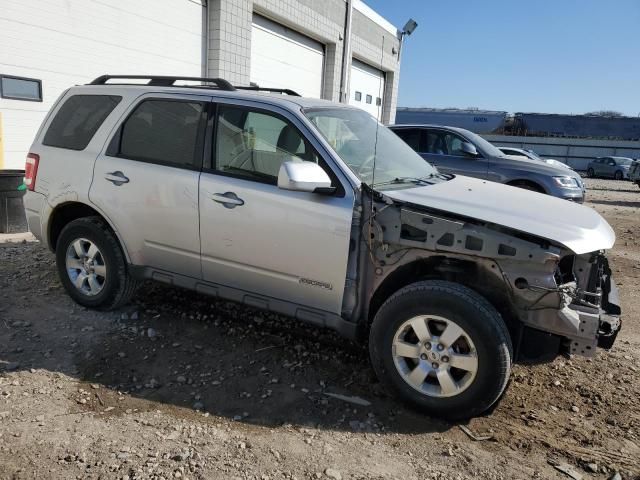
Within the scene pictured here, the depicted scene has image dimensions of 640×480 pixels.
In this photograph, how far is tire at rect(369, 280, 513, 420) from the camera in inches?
117

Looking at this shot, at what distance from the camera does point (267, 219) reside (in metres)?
3.57

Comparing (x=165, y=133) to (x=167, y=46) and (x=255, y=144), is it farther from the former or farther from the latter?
(x=167, y=46)

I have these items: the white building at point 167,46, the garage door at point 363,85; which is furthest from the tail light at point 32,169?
the garage door at point 363,85

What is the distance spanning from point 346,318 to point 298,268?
1.51ft

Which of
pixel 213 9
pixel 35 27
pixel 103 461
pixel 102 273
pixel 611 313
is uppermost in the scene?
pixel 213 9

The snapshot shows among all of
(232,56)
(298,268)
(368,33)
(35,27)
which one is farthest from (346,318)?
(368,33)

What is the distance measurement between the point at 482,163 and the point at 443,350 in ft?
20.2

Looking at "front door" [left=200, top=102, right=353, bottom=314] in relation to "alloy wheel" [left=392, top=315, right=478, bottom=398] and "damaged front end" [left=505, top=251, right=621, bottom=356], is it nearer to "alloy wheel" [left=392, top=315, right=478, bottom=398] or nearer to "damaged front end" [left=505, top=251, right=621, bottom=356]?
"alloy wheel" [left=392, top=315, right=478, bottom=398]

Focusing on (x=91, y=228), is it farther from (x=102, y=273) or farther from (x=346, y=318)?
(x=346, y=318)

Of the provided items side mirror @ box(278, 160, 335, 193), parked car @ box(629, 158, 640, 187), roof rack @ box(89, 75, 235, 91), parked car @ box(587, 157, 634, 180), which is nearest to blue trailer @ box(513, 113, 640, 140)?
parked car @ box(587, 157, 634, 180)

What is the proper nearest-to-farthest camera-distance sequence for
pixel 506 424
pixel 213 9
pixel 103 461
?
pixel 103 461, pixel 506 424, pixel 213 9

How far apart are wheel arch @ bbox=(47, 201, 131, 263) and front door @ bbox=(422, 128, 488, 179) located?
5703 mm

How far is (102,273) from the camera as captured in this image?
4.43 meters

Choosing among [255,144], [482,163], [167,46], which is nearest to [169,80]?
[255,144]
